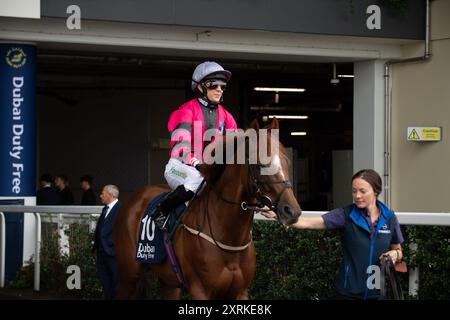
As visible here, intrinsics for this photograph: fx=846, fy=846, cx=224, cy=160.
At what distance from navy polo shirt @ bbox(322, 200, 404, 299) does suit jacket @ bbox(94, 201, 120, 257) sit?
373 centimetres

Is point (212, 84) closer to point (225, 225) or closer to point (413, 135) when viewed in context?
point (225, 225)

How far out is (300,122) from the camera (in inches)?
896

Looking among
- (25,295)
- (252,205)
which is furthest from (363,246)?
(25,295)

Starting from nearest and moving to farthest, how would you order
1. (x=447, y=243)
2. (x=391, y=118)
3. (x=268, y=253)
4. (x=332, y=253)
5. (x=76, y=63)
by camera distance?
(x=447, y=243) < (x=332, y=253) < (x=268, y=253) < (x=391, y=118) < (x=76, y=63)

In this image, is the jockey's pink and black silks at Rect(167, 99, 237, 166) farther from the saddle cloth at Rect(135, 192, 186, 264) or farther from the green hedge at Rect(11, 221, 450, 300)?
the green hedge at Rect(11, 221, 450, 300)

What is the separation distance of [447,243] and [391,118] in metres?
7.97

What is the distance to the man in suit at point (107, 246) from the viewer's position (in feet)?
27.3

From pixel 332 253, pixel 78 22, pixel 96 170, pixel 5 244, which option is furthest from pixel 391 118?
pixel 96 170

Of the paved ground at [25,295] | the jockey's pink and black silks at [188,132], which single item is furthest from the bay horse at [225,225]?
the paved ground at [25,295]

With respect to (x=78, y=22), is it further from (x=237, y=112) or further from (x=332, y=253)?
(x=237, y=112)

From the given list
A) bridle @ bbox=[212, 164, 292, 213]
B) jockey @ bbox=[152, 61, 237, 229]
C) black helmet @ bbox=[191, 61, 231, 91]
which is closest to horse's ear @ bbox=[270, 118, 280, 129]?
bridle @ bbox=[212, 164, 292, 213]

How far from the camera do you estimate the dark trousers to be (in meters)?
8.30

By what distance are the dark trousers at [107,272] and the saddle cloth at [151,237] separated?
2.04 m

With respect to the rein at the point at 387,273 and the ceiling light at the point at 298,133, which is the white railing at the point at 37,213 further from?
the ceiling light at the point at 298,133
